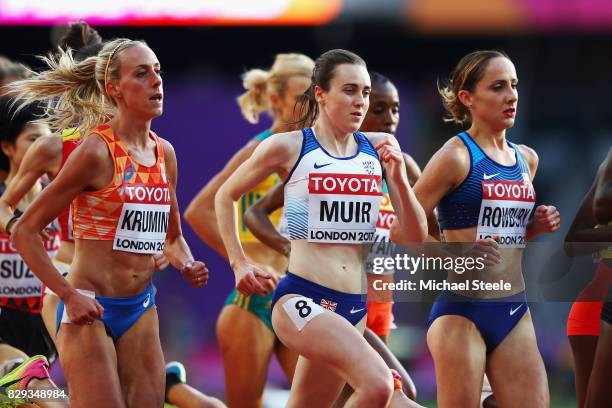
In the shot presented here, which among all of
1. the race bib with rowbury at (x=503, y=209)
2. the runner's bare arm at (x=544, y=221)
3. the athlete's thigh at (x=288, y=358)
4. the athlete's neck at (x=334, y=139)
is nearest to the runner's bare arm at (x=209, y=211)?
the athlete's thigh at (x=288, y=358)

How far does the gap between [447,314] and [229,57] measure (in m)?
7.29

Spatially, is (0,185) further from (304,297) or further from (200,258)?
(200,258)

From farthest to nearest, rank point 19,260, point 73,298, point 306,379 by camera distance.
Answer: point 19,260
point 306,379
point 73,298

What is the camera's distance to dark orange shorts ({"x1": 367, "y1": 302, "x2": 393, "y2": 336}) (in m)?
6.64

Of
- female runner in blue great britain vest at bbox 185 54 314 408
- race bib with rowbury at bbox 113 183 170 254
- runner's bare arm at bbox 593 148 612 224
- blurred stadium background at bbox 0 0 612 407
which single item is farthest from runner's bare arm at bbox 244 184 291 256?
blurred stadium background at bbox 0 0 612 407

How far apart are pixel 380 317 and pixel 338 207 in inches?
59.7

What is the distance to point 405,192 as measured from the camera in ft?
17.4

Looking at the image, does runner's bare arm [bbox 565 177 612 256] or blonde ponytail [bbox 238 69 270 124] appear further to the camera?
blonde ponytail [bbox 238 69 270 124]

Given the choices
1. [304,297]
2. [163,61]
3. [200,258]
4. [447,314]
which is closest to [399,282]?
[447,314]

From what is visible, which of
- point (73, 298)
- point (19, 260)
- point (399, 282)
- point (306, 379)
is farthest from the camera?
point (19, 260)

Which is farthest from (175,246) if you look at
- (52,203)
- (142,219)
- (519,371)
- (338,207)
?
(519,371)

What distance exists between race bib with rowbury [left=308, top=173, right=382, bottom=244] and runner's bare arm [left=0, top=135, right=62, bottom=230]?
1.76 meters

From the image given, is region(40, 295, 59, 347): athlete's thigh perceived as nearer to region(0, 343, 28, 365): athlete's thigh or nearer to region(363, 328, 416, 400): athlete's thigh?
region(0, 343, 28, 365): athlete's thigh

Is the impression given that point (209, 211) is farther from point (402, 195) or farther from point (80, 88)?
point (402, 195)
